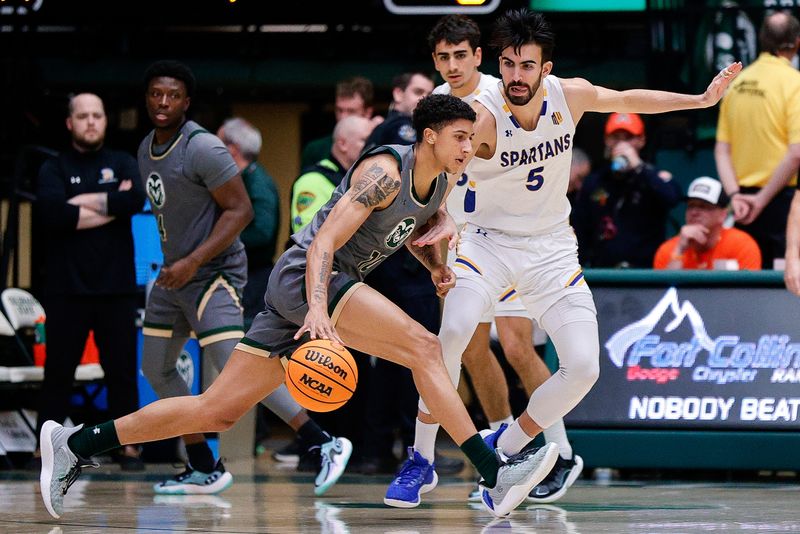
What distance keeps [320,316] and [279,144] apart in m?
10.3

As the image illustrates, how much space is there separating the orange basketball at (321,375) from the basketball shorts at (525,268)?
1202 millimetres

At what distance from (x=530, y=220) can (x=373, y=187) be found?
4.14 ft

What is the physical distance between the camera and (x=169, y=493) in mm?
8453

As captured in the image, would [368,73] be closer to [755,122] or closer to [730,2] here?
[730,2]

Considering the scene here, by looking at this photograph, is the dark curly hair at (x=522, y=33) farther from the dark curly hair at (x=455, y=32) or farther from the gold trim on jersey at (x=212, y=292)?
the gold trim on jersey at (x=212, y=292)

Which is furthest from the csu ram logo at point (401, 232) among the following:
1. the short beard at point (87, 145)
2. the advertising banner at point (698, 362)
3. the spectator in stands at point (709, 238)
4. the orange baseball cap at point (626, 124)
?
the orange baseball cap at point (626, 124)

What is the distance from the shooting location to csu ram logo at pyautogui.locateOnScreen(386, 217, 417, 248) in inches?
271

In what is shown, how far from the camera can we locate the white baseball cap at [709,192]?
977 cm

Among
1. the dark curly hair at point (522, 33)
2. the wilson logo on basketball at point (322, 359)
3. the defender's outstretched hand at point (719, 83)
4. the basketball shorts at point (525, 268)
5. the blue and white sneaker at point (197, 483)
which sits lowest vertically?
the blue and white sneaker at point (197, 483)

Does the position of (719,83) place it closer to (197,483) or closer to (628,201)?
(628,201)

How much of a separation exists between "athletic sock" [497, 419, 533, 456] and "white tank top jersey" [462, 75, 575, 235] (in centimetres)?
97

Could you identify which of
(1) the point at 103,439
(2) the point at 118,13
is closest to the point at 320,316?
(1) the point at 103,439

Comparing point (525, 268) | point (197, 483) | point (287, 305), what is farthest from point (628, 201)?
point (287, 305)

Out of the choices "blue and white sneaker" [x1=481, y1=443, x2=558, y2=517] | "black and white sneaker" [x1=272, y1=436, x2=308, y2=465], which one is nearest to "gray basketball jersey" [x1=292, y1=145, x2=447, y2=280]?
"blue and white sneaker" [x1=481, y1=443, x2=558, y2=517]
